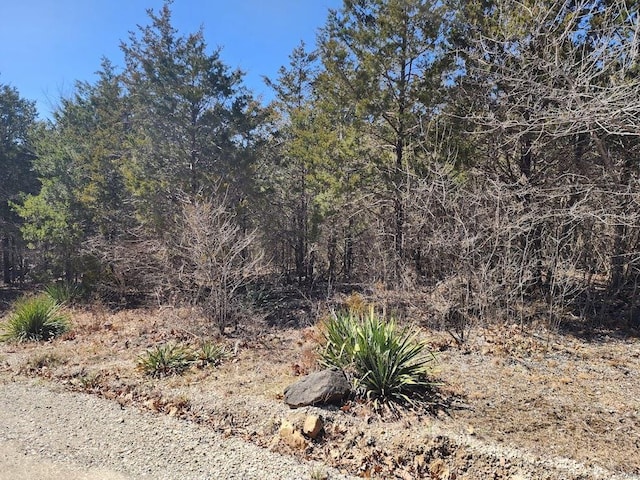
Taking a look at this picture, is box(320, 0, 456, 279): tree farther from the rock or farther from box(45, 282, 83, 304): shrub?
box(45, 282, 83, 304): shrub

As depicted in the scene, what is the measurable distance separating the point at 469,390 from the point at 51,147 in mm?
16289

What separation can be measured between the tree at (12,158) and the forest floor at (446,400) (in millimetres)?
13027

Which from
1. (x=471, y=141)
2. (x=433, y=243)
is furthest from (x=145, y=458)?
(x=471, y=141)

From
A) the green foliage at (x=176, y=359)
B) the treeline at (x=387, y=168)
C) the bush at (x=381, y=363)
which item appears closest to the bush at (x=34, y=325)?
the treeline at (x=387, y=168)

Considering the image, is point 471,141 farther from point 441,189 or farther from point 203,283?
point 203,283

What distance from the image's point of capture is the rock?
4.18m

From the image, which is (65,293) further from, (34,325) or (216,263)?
(216,263)

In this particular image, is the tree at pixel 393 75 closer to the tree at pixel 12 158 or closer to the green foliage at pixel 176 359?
the green foliage at pixel 176 359

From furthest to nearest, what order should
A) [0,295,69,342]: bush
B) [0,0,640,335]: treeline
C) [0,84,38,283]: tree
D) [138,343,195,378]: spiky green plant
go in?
[0,84,38,283]: tree → [0,295,69,342]: bush → [0,0,640,335]: treeline → [138,343,195,378]: spiky green plant

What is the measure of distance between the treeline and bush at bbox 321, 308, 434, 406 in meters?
2.79

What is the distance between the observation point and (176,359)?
257 inches

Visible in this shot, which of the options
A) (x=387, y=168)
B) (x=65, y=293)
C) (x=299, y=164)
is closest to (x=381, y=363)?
(x=387, y=168)

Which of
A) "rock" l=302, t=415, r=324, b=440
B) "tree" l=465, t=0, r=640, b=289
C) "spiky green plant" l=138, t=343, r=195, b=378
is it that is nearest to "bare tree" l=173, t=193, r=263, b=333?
"spiky green plant" l=138, t=343, r=195, b=378

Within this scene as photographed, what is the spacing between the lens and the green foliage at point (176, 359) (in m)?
6.27
